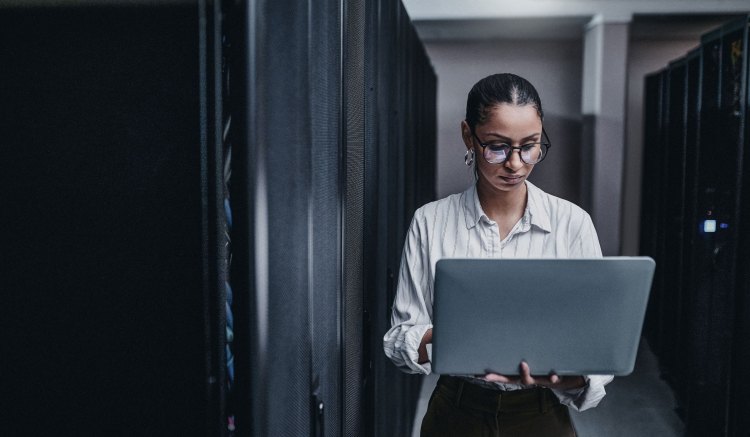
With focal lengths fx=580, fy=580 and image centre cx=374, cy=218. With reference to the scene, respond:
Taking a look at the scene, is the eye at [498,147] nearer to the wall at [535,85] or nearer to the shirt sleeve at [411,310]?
the shirt sleeve at [411,310]

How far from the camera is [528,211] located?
113 centimetres

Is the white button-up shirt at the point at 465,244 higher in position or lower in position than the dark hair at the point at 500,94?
lower

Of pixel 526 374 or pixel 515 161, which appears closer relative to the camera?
pixel 526 374

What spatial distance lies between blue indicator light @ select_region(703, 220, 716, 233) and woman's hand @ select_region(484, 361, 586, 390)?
1618 mm

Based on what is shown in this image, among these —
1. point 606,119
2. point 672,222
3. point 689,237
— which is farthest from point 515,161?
point 606,119

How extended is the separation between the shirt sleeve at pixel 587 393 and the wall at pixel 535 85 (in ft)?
13.7

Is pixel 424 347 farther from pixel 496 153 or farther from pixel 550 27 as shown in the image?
pixel 550 27

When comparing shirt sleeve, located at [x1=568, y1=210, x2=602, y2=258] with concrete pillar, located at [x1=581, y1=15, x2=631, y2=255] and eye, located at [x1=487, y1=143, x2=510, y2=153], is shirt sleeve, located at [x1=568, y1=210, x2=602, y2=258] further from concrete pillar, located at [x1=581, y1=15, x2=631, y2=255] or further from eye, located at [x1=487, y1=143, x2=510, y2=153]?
concrete pillar, located at [x1=581, y1=15, x2=631, y2=255]

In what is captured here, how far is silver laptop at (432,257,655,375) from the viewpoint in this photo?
89 centimetres

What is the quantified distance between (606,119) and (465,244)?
368 centimetres

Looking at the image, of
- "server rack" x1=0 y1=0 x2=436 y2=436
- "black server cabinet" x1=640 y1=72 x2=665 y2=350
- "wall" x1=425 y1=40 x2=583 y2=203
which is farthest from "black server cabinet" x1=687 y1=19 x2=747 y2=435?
"wall" x1=425 y1=40 x2=583 y2=203

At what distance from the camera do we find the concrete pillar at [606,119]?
4.29 m

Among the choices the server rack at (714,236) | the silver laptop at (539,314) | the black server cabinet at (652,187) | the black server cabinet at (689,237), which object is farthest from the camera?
the black server cabinet at (652,187)

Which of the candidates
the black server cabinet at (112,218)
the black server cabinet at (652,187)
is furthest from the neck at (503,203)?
the black server cabinet at (652,187)
